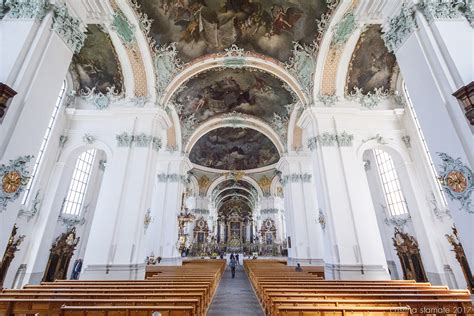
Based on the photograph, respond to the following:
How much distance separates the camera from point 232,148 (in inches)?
1150

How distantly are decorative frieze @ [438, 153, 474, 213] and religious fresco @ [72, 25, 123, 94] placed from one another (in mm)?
12092

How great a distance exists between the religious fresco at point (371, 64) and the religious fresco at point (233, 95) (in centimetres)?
427

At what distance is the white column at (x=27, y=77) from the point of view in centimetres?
427

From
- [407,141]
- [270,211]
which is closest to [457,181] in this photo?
[407,141]

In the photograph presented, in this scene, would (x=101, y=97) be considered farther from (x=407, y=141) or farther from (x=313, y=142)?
(x=407, y=141)

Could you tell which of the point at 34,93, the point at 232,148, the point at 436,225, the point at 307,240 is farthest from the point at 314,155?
the point at 232,148

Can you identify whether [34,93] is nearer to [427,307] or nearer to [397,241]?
[427,307]

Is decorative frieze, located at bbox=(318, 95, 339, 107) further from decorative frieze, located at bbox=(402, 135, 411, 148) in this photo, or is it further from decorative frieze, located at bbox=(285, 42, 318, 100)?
decorative frieze, located at bbox=(402, 135, 411, 148)

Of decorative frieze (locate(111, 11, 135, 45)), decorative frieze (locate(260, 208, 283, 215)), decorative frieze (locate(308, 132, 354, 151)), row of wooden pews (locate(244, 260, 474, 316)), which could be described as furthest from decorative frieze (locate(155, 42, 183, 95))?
decorative frieze (locate(260, 208, 283, 215))

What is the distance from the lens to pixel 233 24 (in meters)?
11.9

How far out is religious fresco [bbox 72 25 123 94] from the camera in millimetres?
10373

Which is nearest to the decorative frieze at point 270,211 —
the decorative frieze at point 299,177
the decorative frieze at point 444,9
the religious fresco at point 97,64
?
the decorative frieze at point 299,177

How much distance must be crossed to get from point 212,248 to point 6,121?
34255mm

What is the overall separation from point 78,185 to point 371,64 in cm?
1643
